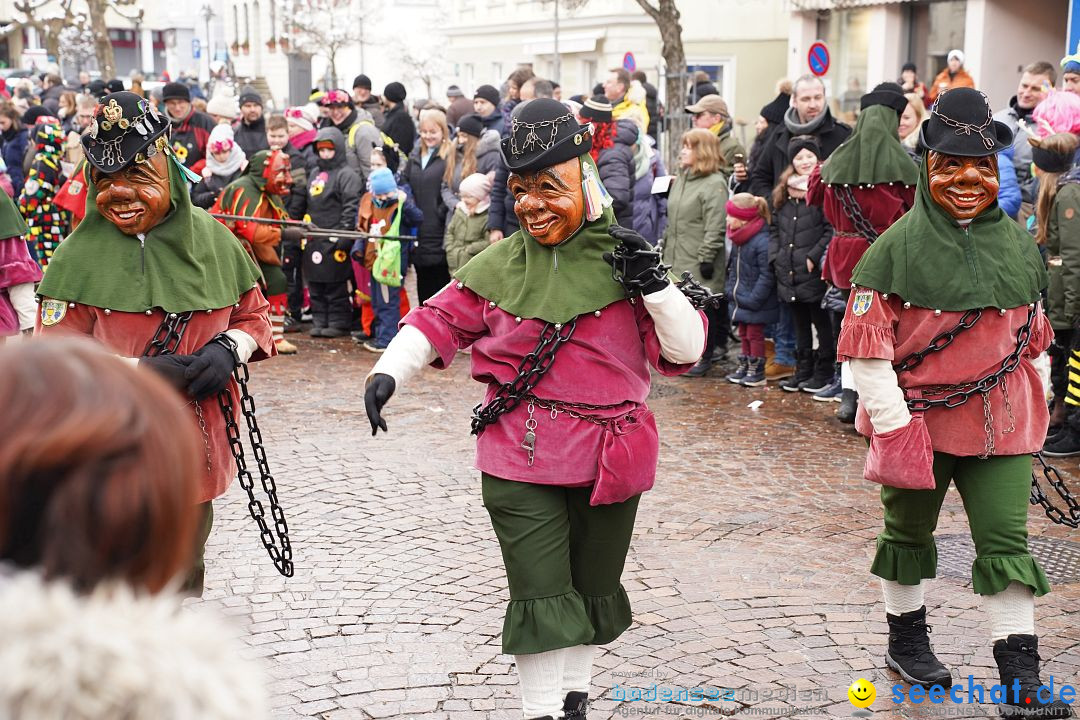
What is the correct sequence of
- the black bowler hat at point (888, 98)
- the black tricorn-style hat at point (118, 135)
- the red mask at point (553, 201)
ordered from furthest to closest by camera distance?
the black bowler hat at point (888, 98) → the black tricorn-style hat at point (118, 135) → the red mask at point (553, 201)

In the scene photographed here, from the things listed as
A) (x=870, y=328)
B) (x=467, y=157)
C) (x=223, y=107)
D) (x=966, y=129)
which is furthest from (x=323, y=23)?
(x=870, y=328)

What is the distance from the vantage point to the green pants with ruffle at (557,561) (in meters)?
4.40

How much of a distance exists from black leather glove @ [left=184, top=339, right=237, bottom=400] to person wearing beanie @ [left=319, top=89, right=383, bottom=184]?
8334 mm

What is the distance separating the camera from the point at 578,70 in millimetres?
39062

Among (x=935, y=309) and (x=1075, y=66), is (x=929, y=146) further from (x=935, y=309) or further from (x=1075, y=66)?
(x=1075, y=66)

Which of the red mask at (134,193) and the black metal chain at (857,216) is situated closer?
the red mask at (134,193)

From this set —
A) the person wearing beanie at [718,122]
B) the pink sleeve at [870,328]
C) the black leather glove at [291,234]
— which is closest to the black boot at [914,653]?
the pink sleeve at [870,328]

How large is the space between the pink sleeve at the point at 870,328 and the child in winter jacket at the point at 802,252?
4.96m

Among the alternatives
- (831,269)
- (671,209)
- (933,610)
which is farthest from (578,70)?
(933,610)

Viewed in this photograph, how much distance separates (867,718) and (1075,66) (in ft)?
23.0

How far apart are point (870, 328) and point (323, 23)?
1994 inches

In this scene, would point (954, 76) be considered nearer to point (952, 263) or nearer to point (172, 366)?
point (952, 263)

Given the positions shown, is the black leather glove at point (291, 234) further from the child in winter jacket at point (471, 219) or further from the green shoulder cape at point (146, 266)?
the green shoulder cape at point (146, 266)

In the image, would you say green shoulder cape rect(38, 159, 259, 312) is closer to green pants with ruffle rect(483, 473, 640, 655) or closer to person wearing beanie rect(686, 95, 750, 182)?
green pants with ruffle rect(483, 473, 640, 655)
